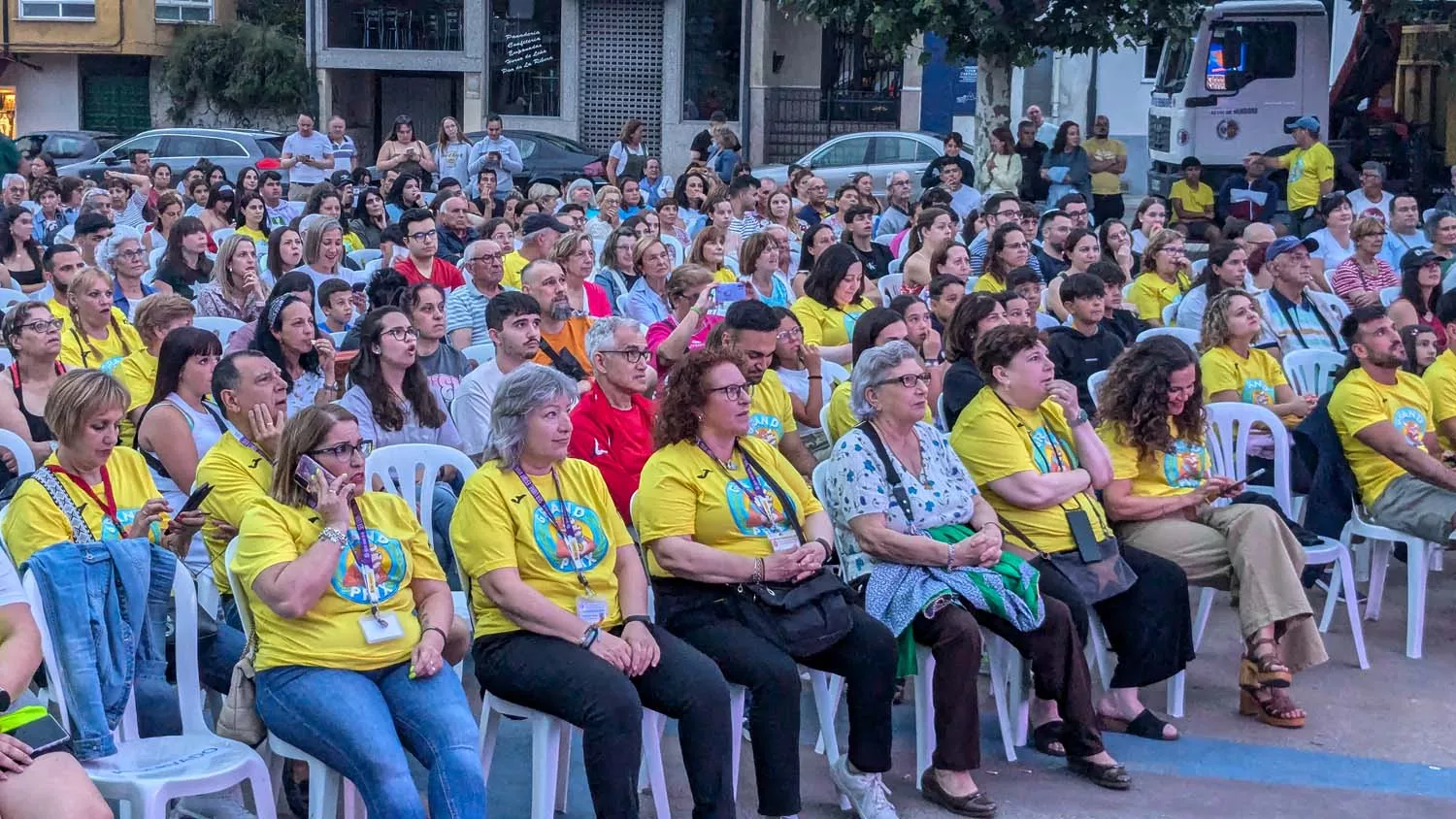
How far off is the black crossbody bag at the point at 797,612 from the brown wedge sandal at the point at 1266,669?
1608mm

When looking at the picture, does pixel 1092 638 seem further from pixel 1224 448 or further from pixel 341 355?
pixel 341 355

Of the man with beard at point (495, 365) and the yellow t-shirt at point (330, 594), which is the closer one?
the yellow t-shirt at point (330, 594)

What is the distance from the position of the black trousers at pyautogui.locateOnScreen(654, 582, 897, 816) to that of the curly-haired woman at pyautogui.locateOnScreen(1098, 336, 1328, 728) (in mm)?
1350

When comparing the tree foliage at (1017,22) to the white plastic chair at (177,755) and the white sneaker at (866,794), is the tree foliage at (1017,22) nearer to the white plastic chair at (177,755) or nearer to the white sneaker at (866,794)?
the white sneaker at (866,794)

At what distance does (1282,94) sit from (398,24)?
15959 millimetres

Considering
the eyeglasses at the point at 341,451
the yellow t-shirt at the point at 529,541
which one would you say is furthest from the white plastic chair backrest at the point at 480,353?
the eyeglasses at the point at 341,451

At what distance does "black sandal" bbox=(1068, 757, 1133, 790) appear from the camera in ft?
16.6

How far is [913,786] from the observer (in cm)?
504

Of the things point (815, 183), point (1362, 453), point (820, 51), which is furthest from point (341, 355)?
point (820, 51)

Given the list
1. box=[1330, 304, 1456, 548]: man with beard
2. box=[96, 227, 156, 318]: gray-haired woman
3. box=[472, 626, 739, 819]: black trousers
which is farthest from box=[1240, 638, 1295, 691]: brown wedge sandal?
box=[96, 227, 156, 318]: gray-haired woman

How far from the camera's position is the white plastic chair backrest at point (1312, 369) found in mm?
7691

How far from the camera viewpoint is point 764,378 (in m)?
6.16

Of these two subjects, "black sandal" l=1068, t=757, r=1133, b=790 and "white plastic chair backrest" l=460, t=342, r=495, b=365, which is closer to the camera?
"black sandal" l=1068, t=757, r=1133, b=790

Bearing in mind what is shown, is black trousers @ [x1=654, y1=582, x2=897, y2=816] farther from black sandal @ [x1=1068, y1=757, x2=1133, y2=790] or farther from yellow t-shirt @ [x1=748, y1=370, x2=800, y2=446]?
yellow t-shirt @ [x1=748, y1=370, x2=800, y2=446]
